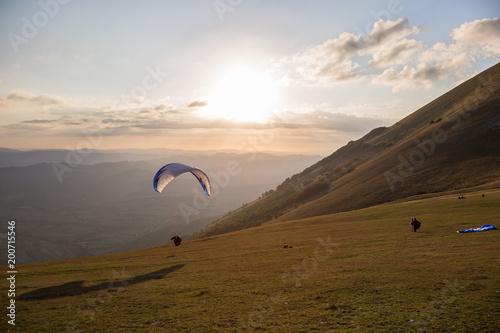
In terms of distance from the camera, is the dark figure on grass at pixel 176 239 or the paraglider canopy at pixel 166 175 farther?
the dark figure on grass at pixel 176 239

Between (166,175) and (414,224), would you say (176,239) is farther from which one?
(414,224)

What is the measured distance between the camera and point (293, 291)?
1591 centimetres

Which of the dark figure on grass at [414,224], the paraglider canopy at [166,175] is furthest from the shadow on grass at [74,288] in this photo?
the dark figure on grass at [414,224]

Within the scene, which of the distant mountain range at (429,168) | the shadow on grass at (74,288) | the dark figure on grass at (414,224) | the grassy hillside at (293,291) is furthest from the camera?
the distant mountain range at (429,168)

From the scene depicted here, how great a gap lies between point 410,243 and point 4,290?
1253 inches

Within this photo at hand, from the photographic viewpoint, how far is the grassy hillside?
469 inches

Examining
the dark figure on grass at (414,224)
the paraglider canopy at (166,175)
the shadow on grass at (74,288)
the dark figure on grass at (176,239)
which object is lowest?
the dark figure on grass at (176,239)

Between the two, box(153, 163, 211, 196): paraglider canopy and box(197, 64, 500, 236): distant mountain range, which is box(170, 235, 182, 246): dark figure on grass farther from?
box(197, 64, 500, 236): distant mountain range

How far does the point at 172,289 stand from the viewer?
1794cm

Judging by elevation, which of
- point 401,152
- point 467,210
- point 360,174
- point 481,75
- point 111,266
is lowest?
point 111,266

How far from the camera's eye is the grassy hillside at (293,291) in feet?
39.1

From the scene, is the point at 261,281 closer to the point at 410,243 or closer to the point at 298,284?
the point at 298,284

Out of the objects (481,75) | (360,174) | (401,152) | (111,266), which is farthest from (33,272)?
→ (481,75)

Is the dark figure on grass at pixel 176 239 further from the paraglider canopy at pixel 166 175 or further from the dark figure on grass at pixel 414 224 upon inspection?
the dark figure on grass at pixel 414 224
